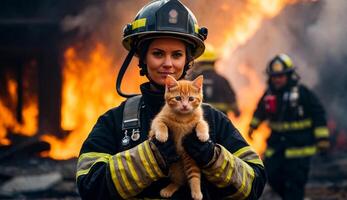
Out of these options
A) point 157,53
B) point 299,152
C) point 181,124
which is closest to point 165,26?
point 157,53

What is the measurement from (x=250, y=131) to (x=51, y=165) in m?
4.73

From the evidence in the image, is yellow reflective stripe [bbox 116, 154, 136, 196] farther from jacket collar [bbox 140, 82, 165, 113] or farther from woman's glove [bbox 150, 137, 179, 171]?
jacket collar [bbox 140, 82, 165, 113]

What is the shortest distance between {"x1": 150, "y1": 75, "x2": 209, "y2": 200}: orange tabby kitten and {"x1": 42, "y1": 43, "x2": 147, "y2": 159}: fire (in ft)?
37.3

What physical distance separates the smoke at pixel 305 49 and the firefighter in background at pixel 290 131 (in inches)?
255

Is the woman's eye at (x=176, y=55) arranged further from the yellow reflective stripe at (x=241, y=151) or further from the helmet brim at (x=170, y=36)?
the yellow reflective stripe at (x=241, y=151)

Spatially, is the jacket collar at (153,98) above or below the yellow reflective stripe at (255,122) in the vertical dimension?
above

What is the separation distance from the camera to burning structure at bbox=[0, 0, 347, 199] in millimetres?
14289

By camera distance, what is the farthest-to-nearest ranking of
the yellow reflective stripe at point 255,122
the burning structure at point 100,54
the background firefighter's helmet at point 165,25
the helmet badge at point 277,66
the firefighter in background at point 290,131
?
the burning structure at point 100,54
the yellow reflective stripe at point 255,122
the helmet badge at point 277,66
the firefighter in background at point 290,131
the background firefighter's helmet at point 165,25

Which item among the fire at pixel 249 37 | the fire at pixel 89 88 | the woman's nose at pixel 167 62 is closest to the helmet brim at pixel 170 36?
the woman's nose at pixel 167 62

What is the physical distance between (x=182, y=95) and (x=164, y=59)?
0.26m

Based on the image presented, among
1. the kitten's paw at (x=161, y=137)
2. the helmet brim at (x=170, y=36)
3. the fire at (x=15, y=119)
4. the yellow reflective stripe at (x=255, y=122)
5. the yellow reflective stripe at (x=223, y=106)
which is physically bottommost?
the fire at (x=15, y=119)

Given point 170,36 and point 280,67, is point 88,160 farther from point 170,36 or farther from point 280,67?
point 280,67

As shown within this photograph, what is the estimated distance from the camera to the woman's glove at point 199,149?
3.01 m

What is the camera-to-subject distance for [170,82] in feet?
10.3
